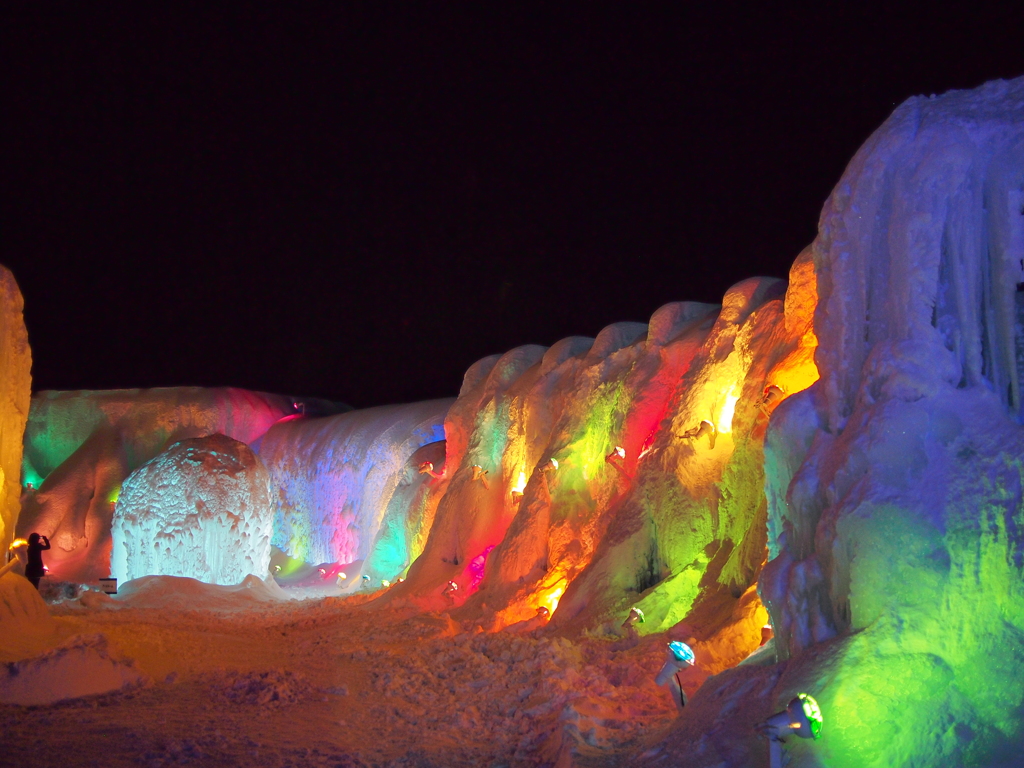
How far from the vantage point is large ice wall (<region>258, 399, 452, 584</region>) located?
17.4 meters

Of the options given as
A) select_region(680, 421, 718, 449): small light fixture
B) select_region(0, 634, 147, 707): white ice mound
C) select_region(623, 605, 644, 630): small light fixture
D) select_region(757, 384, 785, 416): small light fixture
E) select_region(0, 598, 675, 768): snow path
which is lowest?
select_region(623, 605, 644, 630): small light fixture

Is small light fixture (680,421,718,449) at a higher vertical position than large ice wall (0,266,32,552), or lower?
lower

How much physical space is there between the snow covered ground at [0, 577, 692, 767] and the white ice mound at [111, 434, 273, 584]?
564cm

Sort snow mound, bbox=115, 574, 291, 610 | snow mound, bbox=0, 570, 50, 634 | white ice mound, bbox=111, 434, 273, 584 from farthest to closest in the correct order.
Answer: white ice mound, bbox=111, 434, 273, 584 → snow mound, bbox=115, 574, 291, 610 → snow mound, bbox=0, 570, 50, 634

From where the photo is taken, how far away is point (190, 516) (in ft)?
50.6

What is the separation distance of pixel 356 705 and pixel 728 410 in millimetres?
5211

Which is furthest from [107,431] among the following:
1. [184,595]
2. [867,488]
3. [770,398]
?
[867,488]

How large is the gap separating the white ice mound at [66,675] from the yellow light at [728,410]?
6300mm

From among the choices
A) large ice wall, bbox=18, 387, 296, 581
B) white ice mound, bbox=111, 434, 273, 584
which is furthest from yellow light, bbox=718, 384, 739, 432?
large ice wall, bbox=18, 387, 296, 581

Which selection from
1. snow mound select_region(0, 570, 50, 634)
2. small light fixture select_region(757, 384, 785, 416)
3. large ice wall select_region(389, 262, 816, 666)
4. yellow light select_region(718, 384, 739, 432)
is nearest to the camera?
snow mound select_region(0, 570, 50, 634)

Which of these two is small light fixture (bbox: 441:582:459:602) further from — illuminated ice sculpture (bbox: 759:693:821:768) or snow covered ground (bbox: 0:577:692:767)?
illuminated ice sculpture (bbox: 759:693:821:768)

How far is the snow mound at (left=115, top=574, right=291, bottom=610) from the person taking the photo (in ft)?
43.6

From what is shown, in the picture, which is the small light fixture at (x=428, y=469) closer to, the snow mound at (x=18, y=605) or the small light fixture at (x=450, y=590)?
the small light fixture at (x=450, y=590)

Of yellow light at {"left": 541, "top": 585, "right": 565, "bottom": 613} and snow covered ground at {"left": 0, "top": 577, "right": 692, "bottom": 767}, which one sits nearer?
snow covered ground at {"left": 0, "top": 577, "right": 692, "bottom": 767}
